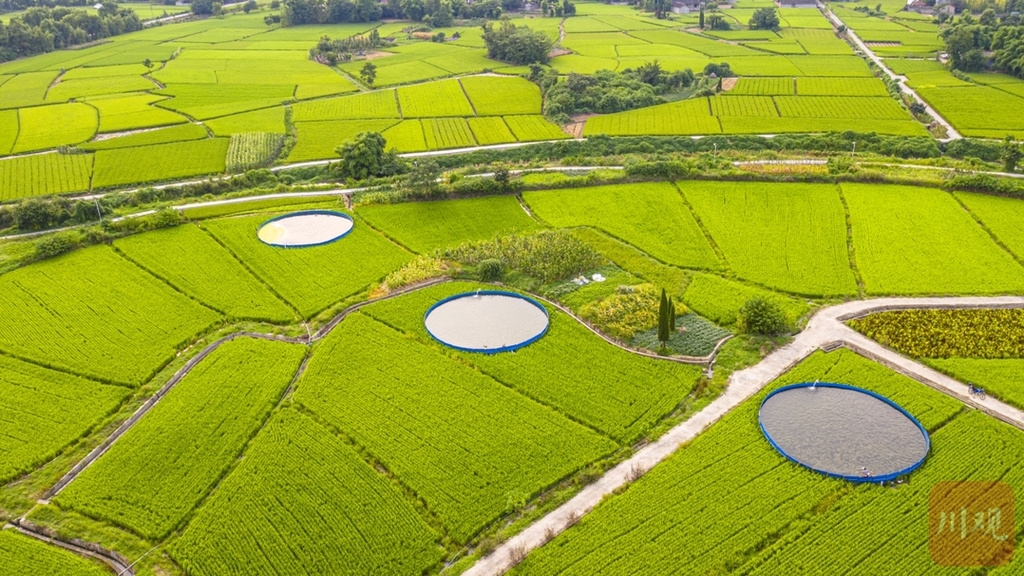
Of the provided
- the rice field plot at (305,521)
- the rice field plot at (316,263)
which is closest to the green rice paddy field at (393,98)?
the rice field plot at (316,263)

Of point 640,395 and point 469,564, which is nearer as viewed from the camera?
point 469,564

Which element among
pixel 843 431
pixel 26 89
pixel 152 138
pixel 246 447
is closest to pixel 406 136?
pixel 152 138

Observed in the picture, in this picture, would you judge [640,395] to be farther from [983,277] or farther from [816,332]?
[983,277]

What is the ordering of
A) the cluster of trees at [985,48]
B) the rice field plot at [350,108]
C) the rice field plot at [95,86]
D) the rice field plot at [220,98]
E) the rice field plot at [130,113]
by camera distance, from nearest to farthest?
1. the rice field plot at [130,113]
2. the rice field plot at [350,108]
3. the rice field plot at [220,98]
4. the rice field plot at [95,86]
5. the cluster of trees at [985,48]

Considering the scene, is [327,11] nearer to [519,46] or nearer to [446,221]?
[519,46]

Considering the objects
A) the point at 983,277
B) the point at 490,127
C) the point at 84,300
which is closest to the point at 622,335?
the point at 983,277

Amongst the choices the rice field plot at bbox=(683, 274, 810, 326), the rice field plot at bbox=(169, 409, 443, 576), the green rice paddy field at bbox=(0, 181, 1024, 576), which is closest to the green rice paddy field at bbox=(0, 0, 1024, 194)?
the green rice paddy field at bbox=(0, 181, 1024, 576)

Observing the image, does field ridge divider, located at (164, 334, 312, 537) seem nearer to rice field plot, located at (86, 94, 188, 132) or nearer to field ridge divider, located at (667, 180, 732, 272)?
field ridge divider, located at (667, 180, 732, 272)

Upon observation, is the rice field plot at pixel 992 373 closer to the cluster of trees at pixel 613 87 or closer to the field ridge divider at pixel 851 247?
the field ridge divider at pixel 851 247
